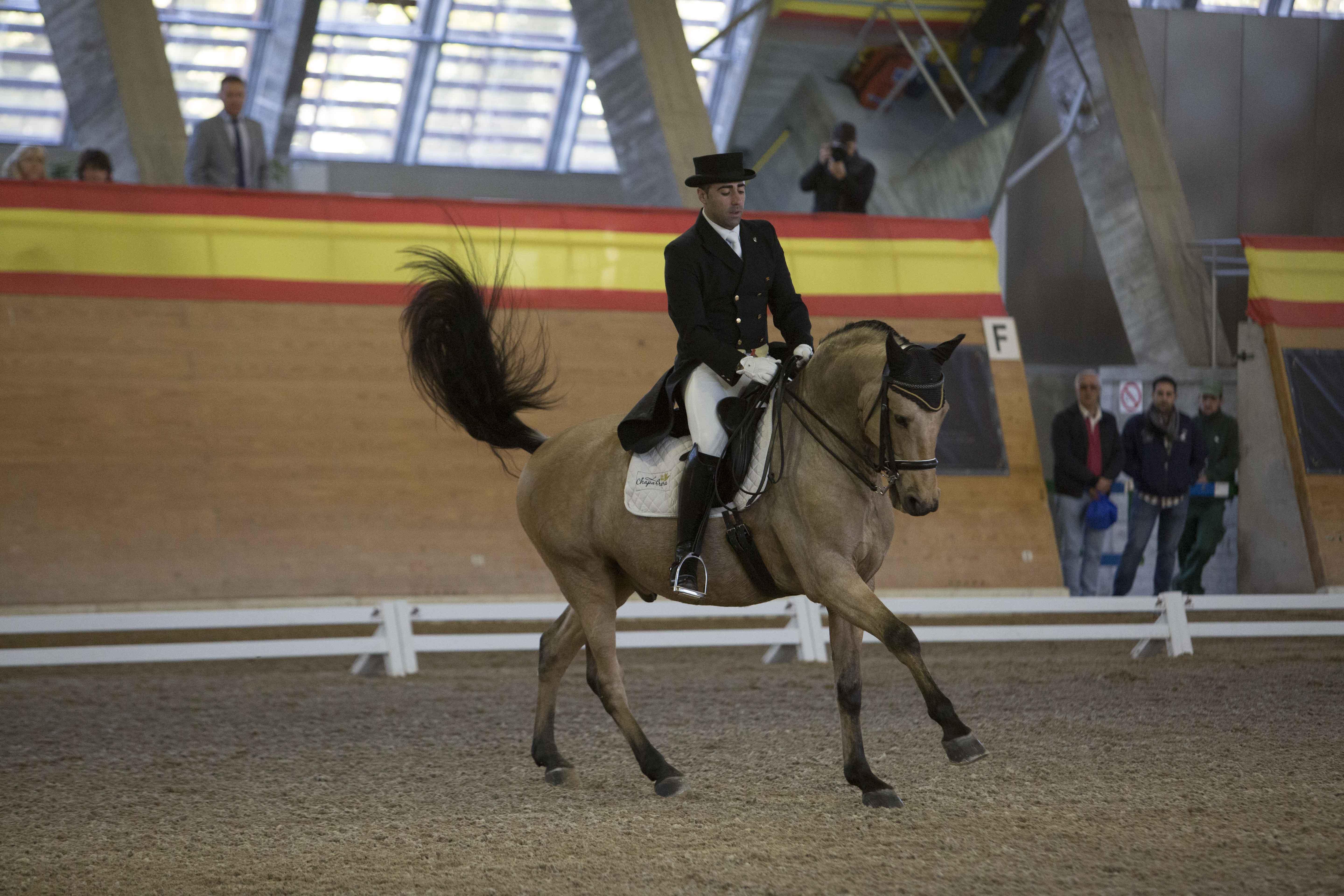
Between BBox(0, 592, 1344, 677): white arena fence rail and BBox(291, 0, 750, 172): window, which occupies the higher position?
BBox(291, 0, 750, 172): window

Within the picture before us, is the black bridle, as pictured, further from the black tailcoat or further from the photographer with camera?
→ the photographer with camera

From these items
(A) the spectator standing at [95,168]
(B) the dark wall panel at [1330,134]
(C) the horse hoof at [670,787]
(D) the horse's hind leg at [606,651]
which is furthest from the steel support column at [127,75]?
(B) the dark wall panel at [1330,134]

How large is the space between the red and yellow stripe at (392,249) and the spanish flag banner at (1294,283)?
7.58 ft

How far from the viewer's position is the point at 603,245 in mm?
10430

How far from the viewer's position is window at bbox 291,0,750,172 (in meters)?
17.7

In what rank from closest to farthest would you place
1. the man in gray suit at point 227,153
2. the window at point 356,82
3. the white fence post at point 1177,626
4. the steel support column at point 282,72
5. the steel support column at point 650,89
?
the white fence post at point 1177,626, the man in gray suit at point 227,153, the steel support column at point 650,89, the steel support column at point 282,72, the window at point 356,82

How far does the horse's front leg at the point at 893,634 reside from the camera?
3.79m

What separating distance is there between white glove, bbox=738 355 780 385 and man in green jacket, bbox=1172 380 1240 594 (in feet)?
25.1

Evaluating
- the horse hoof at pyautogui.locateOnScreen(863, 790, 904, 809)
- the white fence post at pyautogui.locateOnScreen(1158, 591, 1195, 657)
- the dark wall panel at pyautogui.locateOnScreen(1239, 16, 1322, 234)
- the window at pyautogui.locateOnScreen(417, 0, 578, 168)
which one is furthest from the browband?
the window at pyautogui.locateOnScreen(417, 0, 578, 168)

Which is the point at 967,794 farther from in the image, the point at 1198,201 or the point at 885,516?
the point at 1198,201

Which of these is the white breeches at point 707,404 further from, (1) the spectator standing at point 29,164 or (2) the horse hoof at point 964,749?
(1) the spectator standing at point 29,164

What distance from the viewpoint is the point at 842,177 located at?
11.4 meters

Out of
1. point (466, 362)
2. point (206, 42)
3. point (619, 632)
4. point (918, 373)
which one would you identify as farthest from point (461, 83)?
point (918, 373)

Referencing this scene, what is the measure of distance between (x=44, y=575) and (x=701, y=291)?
20.6 feet
